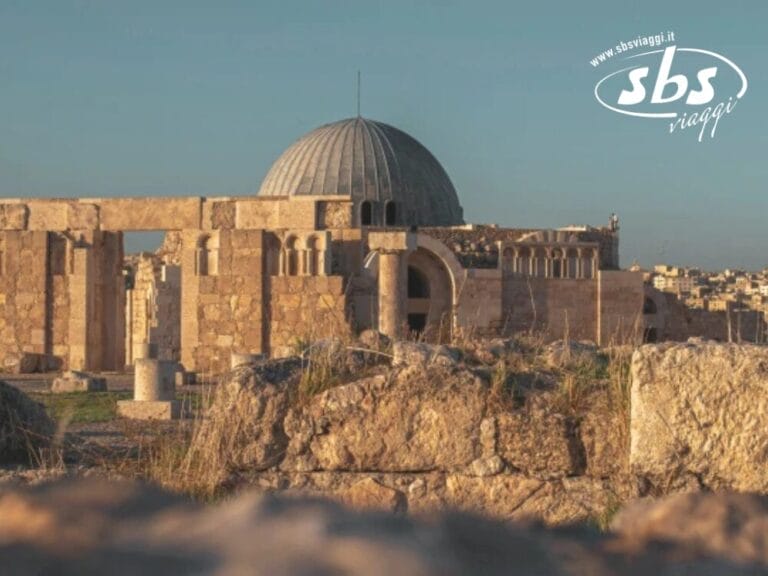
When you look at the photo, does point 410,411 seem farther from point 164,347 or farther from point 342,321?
point 164,347

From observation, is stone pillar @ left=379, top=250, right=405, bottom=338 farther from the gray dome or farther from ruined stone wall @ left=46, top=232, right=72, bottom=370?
the gray dome

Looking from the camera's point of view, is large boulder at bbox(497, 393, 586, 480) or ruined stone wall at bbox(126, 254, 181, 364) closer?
large boulder at bbox(497, 393, 586, 480)

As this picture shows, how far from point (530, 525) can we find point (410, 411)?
472 cm

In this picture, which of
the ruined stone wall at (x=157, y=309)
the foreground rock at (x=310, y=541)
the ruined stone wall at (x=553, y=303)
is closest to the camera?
the foreground rock at (x=310, y=541)

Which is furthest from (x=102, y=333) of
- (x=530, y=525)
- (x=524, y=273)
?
(x=530, y=525)

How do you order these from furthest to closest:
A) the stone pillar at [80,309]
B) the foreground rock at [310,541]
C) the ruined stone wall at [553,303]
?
1. the ruined stone wall at [553,303]
2. the stone pillar at [80,309]
3. the foreground rock at [310,541]

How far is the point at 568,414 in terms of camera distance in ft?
19.0

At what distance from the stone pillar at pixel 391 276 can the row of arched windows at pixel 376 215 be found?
59.4 ft

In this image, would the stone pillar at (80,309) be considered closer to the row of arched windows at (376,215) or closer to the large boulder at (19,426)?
the large boulder at (19,426)

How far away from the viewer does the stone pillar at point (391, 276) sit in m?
20.7

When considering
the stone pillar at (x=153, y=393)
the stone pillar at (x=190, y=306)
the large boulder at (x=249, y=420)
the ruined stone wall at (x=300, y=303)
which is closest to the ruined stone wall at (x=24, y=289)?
the stone pillar at (x=190, y=306)

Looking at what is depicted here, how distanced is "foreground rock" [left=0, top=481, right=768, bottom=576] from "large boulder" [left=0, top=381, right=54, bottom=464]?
6548mm

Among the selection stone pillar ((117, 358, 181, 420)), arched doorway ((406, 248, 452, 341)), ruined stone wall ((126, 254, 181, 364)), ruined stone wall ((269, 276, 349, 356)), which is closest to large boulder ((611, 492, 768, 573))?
stone pillar ((117, 358, 181, 420))

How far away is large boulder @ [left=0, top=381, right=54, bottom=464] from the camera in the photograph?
746 cm
